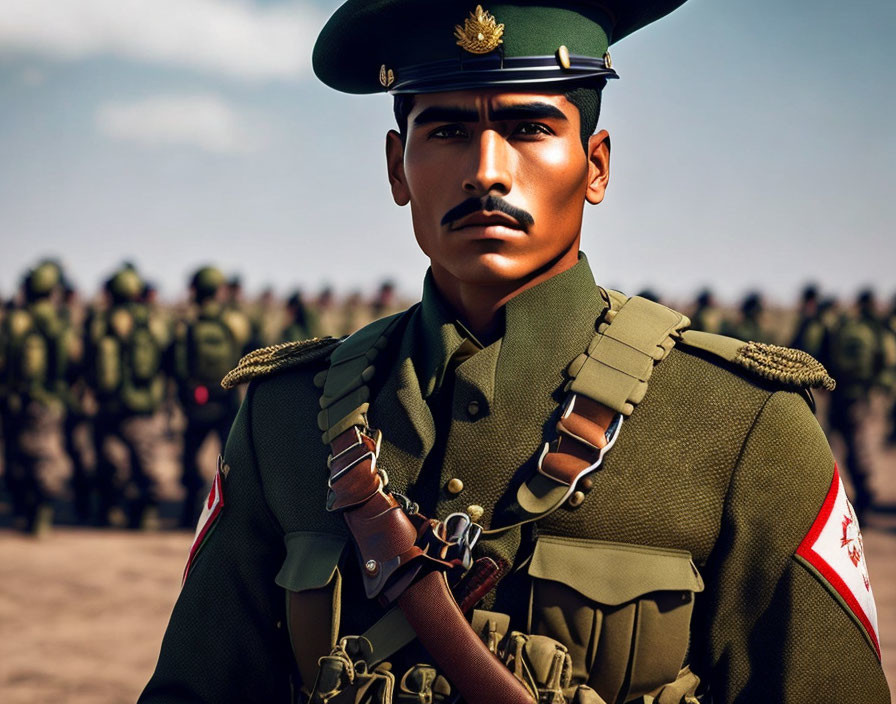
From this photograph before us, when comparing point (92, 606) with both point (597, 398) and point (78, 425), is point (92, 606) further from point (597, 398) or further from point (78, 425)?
point (597, 398)

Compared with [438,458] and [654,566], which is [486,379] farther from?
[654,566]

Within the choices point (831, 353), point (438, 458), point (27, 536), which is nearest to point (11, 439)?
point (27, 536)

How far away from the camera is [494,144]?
6.82 feet

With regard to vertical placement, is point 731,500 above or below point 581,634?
above

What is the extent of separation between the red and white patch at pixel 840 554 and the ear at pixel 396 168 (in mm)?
1012

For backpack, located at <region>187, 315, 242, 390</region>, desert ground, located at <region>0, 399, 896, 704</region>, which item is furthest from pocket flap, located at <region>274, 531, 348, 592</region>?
backpack, located at <region>187, 315, 242, 390</region>

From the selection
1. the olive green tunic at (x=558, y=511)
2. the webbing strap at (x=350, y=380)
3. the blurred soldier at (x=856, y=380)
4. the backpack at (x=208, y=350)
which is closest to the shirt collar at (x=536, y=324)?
the olive green tunic at (x=558, y=511)

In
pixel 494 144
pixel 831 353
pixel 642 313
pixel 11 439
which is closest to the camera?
pixel 494 144

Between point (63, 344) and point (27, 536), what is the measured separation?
6.51 ft

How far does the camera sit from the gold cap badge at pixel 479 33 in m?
2.12

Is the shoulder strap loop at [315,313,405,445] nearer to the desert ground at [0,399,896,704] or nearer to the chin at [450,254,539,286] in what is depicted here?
the chin at [450,254,539,286]

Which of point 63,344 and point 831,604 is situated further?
point 63,344

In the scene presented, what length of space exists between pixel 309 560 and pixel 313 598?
0.07 m

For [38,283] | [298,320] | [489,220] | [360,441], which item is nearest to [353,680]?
[360,441]
